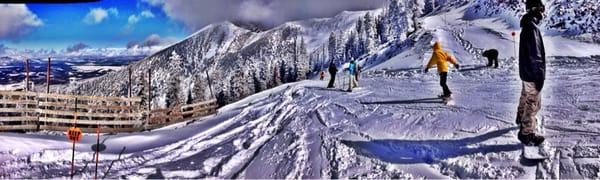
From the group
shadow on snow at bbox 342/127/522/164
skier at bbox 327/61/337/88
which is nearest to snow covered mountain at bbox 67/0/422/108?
skier at bbox 327/61/337/88

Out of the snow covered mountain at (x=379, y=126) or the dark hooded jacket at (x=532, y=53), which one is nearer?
the dark hooded jacket at (x=532, y=53)

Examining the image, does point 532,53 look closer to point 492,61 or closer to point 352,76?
point 492,61

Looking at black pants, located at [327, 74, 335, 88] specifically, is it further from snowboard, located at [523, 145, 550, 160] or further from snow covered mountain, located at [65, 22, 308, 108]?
snowboard, located at [523, 145, 550, 160]

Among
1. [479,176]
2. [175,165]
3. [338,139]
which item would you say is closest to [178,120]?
[175,165]

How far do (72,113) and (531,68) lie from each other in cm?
453

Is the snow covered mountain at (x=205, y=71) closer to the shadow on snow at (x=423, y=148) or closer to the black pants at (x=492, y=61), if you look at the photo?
the black pants at (x=492, y=61)

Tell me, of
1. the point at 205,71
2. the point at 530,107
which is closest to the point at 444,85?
the point at 530,107

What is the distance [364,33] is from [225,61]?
2718mm

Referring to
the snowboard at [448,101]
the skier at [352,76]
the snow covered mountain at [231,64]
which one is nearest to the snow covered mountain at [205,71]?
the snow covered mountain at [231,64]

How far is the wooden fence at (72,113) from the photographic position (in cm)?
539

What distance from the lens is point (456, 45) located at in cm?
607

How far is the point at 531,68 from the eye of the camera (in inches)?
139

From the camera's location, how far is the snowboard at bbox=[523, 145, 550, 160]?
11.5ft

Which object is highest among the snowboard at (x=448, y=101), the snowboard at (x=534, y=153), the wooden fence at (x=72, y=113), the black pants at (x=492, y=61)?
the black pants at (x=492, y=61)
